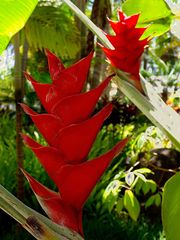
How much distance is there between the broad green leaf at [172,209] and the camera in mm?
579

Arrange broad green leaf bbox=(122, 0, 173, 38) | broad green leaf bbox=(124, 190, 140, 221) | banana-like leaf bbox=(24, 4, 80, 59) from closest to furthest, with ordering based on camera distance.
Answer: broad green leaf bbox=(122, 0, 173, 38), broad green leaf bbox=(124, 190, 140, 221), banana-like leaf bbox=(24, 4, 80, 59)

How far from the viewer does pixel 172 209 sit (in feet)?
1.96

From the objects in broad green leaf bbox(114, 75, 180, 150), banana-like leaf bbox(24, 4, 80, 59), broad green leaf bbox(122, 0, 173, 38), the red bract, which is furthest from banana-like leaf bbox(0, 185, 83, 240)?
banana-like leaf bbox(24, 4, 80, 59)

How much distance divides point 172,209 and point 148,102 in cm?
14

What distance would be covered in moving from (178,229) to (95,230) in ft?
10.5

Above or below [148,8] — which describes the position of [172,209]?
below

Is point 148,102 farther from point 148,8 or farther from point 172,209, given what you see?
point 148,8

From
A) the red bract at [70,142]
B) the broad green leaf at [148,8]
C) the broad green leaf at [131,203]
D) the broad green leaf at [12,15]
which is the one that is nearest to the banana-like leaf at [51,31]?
the broad green leaf at [131,203]

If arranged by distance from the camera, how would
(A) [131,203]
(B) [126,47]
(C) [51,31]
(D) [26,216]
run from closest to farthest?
(D) [26,216]
(B) [126,47]
(A) [131,203]
(C) [51,31]

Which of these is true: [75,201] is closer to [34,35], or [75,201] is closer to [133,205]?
[133,205]

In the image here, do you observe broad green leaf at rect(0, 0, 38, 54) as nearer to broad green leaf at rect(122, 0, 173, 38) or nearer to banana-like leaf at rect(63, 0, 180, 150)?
banana-like leaf at rect(63, 0, 180, 150)

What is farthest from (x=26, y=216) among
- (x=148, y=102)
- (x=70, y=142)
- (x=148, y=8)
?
(x=148, y=8)

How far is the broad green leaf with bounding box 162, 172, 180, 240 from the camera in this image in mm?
579

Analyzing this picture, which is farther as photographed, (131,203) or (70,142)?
(131,203)
